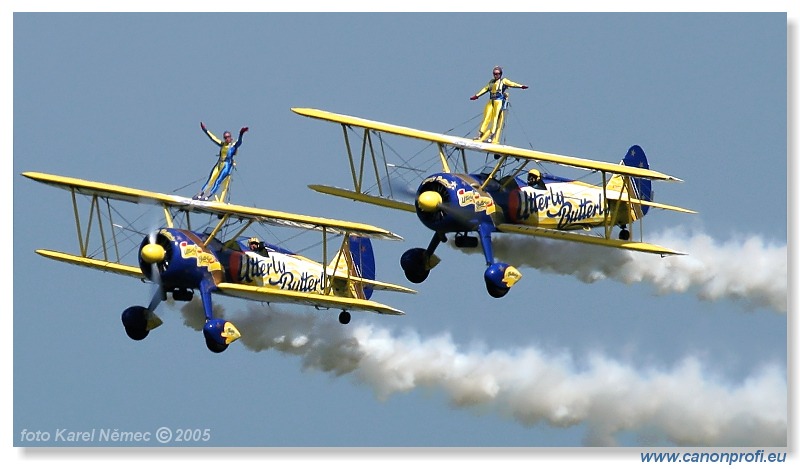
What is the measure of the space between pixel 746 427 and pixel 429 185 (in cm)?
637

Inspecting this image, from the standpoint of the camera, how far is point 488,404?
5202 inches

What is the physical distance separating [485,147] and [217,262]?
477cm

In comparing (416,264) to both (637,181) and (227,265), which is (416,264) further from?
(637,181)

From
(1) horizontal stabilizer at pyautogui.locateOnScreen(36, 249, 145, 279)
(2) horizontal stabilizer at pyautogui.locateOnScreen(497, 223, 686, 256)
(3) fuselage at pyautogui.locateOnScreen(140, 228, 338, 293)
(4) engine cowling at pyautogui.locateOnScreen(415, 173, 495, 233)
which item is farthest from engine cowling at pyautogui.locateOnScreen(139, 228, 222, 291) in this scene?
(2) horizontal stabilizer at pyautogui.locateOnScreen(497, 223, 686, 256)

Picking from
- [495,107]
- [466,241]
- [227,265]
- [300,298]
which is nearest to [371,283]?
[466,241]

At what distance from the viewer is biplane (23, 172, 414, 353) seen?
129625mm

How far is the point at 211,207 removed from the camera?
130 metres

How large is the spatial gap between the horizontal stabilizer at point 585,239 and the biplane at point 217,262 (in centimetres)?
A: 206

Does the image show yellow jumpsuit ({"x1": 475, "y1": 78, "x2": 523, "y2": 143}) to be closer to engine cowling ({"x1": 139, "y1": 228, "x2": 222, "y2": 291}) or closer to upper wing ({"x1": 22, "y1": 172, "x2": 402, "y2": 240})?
upper wing ({"x1": 22, "y1": 172, "x2": 402, "y2": 240})

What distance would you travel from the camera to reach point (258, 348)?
132125mm

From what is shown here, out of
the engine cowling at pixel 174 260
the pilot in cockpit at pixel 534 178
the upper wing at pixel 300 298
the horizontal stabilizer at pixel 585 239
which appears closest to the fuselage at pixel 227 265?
the engine cowling at pixel 174 260

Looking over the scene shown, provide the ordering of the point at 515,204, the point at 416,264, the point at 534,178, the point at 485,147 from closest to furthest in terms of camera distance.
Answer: the point at 485,147, the point at 515,204, the point at 534,178, the point at 416,264

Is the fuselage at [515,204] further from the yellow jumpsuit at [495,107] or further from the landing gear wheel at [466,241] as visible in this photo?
the yellow jumpsuit at [495,107]

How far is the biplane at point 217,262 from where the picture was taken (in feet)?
425
